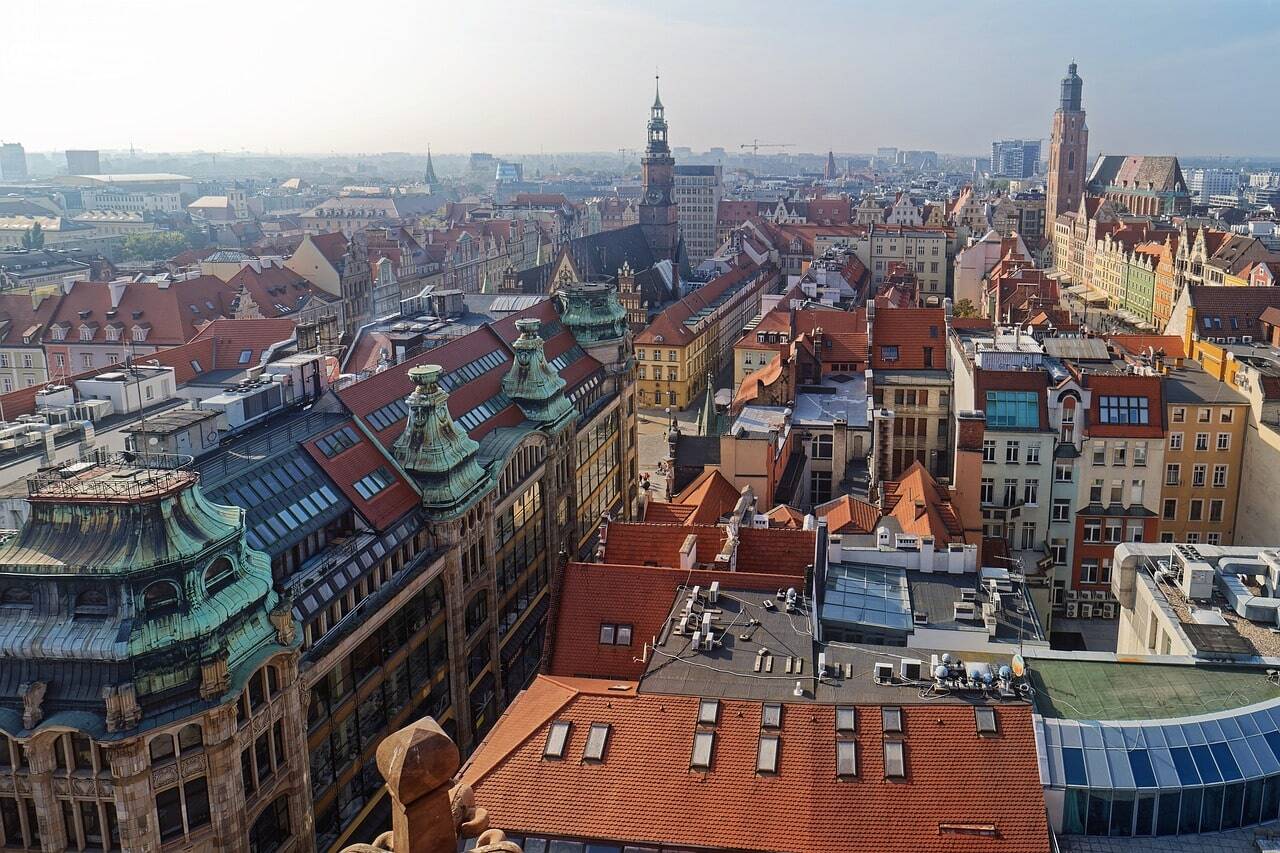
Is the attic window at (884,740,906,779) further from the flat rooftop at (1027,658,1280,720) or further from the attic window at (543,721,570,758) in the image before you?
the attic window at (543,721,570,758)

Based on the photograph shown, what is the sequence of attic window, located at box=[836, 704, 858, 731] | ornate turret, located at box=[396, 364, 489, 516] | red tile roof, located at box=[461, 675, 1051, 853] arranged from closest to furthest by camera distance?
red tile roof, located at box=[461, 675, 1051, 853]
attic window, located at box=[836, 704, 858, 731]
ornate turret, located at box=[396, 364, 489, 516]

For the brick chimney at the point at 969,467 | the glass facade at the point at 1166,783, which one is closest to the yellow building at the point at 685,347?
the brick chimney at the point at 969,467

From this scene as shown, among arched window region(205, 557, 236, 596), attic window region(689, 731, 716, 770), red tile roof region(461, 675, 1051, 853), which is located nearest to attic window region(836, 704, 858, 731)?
red tile roof region(461, 675, 1051, 853)

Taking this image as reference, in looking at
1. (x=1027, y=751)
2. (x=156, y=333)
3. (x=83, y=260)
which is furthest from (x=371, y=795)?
(x=83, y=260)

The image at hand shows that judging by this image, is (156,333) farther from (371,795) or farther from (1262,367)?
(1262,367)

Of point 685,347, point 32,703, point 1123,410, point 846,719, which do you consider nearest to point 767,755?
point 846,719
